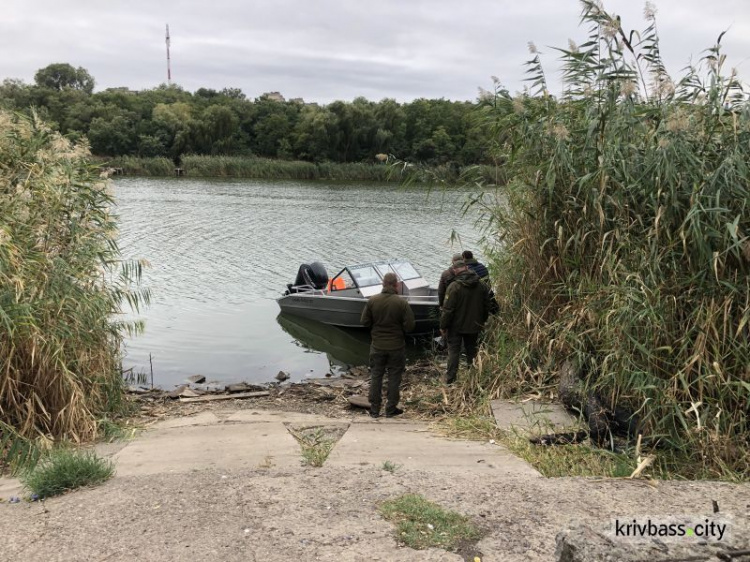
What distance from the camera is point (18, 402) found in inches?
259

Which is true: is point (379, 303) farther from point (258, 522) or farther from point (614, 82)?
point (258, 522)

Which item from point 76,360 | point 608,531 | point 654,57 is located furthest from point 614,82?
point 76,360

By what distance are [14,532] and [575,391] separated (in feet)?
16.5

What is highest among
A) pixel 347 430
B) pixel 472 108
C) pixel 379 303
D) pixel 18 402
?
pixel 472 108

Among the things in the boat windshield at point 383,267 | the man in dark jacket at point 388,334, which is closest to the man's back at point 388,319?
the man in dark jacket at point 388,334

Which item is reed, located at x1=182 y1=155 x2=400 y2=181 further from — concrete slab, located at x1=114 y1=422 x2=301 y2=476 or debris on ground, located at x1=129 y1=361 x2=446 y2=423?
concrete slab, located at x1=114 y1=422 x2=301 y2=476

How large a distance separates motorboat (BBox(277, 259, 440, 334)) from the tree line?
5319cm

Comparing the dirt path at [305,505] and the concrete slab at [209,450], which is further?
the concrete slab at [209,450]

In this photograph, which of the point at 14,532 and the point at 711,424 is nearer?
the point at 14,532

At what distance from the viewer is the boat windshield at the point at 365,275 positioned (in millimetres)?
14977

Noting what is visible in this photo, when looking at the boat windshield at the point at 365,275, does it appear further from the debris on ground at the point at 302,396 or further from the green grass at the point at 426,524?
the green grass at the point at 426,524

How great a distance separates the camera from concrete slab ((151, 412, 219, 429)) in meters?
7.95

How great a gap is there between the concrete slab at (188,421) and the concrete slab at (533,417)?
3405 millimetres

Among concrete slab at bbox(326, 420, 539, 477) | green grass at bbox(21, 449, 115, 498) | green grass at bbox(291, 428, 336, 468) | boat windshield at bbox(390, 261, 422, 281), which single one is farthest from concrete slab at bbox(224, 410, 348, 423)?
boat windshield at bbox(390, 261, 422, 281)
